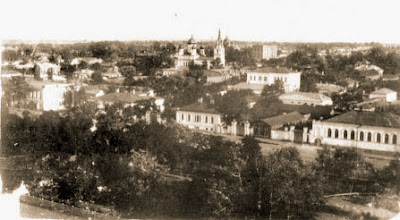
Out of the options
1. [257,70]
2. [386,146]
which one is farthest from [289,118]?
[257,70]

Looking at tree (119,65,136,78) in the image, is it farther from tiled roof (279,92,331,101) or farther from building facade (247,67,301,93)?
tiled roof (279,92,331,101)

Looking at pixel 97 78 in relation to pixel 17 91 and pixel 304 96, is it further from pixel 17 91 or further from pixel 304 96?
pixel 304 96

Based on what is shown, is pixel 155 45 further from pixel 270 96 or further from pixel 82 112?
pixel 270 96

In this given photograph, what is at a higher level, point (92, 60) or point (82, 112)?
point (92, 60)

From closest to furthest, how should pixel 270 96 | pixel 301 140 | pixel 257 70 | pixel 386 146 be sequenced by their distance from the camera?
1. pixel 386 146
2. pixel 301 140
3. pixel 270 96
4. pixel 257 70

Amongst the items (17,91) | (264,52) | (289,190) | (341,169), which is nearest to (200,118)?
(289,190)
